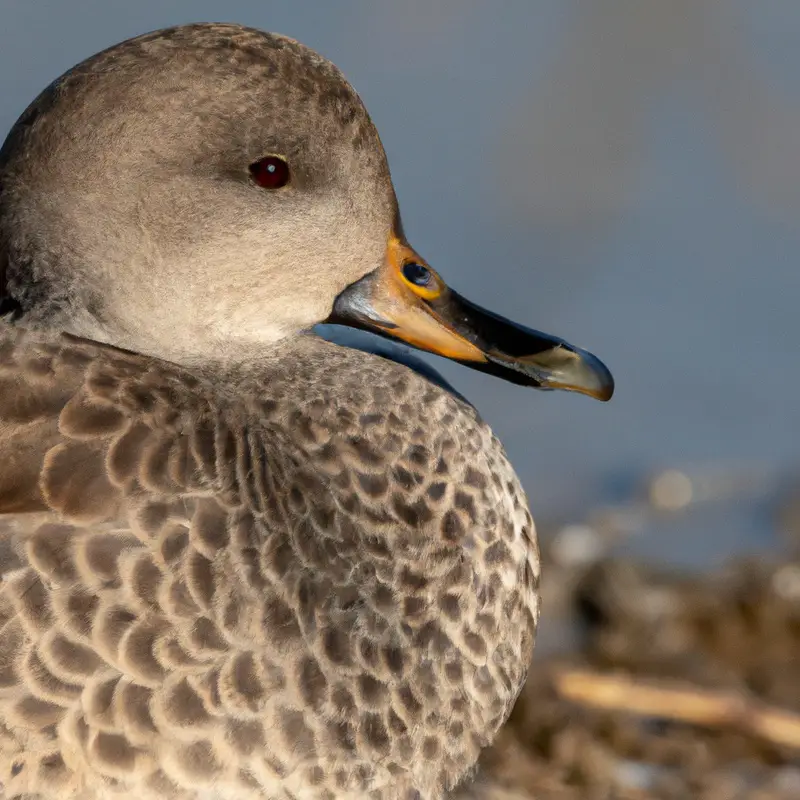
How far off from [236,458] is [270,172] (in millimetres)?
528

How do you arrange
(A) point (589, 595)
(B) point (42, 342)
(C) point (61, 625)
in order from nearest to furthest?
(C) point (61, 625), (B) point (42, 342), (A) point (589, 595)

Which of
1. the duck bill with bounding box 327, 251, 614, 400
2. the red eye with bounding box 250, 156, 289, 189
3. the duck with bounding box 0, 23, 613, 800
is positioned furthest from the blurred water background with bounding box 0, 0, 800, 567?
the red eye with bounding box 250, 156, 289, 189

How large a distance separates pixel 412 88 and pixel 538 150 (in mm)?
694

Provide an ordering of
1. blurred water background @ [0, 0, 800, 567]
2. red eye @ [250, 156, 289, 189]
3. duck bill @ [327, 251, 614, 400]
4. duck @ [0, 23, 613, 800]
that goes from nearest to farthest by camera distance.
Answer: duck @ [0, 23, 613, 800] < red eye @ [250, 156, 289, 189] < duck bill @ [327, 251, 614, 400] < blurred water background @ [0, 0, 800, 567]

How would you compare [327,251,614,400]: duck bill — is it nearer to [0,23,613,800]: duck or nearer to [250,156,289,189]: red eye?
[0,23,613,800]: duck

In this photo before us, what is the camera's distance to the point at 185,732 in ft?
7.92

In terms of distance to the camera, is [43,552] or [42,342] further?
[42,342]

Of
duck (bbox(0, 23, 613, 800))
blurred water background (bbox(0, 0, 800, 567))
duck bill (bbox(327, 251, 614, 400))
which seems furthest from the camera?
blurred water background (bbox(0, 0, 800, 567))

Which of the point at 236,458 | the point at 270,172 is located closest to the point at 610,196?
the point at 270,172

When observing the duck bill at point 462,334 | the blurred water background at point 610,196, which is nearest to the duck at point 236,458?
the duck bill at point 462,334

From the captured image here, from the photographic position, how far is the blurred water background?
5.53 meters

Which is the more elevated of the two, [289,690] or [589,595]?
[289,690]

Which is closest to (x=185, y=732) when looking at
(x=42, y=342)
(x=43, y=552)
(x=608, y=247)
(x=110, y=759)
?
(x=110, y=759)

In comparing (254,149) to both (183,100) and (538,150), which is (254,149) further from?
(538,150)
